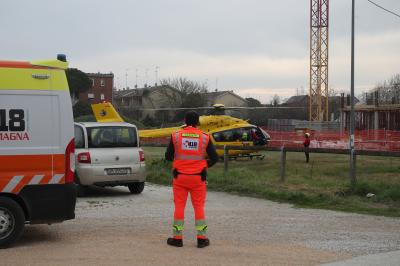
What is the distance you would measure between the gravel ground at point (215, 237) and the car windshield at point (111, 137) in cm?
209

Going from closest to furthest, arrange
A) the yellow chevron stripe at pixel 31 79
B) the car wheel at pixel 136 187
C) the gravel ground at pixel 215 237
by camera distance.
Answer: the gravel ground at pixel 215 237
the yellow chevron stripe at pixel 31 79
the car wheel at pixel 136 187

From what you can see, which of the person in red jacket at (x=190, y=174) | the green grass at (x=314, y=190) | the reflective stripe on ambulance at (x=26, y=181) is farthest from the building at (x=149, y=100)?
the person in red jacket at (x=190, y=174)

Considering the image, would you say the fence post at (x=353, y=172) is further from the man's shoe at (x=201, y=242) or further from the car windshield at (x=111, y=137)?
the man's shoe at (x=201, y=242)

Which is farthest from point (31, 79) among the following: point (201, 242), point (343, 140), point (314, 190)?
point (343, 140)

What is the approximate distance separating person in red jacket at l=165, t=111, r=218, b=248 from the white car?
6008mm

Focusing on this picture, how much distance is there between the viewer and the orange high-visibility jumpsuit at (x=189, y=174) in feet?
24.5

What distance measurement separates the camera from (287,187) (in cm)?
1414

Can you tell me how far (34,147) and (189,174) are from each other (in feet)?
6.89

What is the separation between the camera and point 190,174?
751cm

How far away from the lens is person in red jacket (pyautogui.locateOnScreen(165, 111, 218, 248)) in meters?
7.45

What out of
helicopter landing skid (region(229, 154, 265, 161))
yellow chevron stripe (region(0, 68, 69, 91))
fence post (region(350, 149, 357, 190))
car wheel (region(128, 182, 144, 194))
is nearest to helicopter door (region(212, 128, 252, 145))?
helicopter landing skid (region(229, 154, 265, 161))

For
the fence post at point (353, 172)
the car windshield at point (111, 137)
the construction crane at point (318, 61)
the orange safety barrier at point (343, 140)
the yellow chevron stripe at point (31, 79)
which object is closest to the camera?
the yellow chevron stripe at point (31, 79)

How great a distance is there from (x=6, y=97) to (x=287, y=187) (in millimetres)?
8385

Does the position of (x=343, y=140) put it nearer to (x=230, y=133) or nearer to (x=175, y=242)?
(x=230, y=133)
